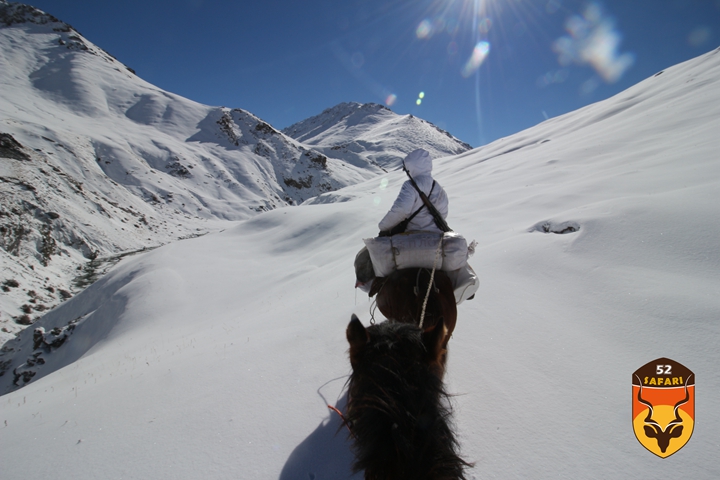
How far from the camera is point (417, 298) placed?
2223 mm

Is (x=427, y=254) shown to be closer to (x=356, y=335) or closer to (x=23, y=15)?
(x=356, y=335)

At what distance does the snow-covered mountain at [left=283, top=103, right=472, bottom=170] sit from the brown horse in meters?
80.4

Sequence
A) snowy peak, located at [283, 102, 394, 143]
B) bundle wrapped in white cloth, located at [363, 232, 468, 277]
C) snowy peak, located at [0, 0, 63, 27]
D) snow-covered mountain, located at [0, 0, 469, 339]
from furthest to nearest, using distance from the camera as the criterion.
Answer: snowy peak, located at [283, 102, 394, 143] < snowy peak, located at [0, 0, 63, 27] < snow-covered mountain, located at [0, 0, 469, 339] < bundle wrapped in white cloth, located at [363, 232, 468, 277]

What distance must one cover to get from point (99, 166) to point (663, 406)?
39403 mm

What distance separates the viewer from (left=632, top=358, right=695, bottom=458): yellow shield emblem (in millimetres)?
1536

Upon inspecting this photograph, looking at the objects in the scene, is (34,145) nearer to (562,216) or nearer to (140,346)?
(140,346)

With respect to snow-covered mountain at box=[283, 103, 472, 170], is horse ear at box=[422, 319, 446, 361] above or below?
below

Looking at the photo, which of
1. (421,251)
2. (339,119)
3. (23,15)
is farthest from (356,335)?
(339,119)

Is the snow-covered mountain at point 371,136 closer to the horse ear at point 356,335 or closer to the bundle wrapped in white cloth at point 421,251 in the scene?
the bundle wrapped in white cloth at point 421,251

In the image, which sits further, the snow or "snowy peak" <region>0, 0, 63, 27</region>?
"snowy peak" <region>0, 0, 63, 27</region>

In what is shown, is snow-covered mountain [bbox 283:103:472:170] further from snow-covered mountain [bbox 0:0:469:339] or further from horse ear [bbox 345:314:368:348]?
horse ear [bbox 345:314:368:348]

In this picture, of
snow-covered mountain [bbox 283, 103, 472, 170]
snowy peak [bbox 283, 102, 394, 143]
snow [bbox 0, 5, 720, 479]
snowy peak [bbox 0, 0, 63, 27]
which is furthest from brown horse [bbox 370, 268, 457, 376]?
snowy peak [bbox 283, 102, 394, 143]

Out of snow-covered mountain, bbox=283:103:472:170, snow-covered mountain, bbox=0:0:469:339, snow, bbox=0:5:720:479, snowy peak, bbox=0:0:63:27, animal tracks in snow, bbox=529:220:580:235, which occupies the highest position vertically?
snow-covered mountain, bbox=283:103:472:170

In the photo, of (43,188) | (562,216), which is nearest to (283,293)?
(562,216)
